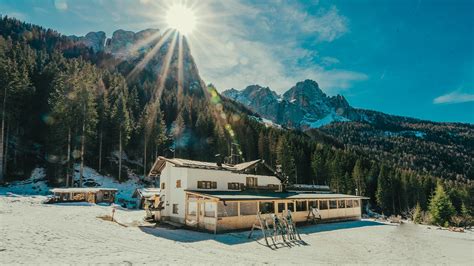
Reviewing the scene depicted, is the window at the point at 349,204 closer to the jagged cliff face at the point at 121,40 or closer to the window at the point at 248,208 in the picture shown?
the window at the point at 248,208

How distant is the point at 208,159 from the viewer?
226 feet

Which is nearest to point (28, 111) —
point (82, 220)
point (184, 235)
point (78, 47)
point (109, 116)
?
point (109, 116)

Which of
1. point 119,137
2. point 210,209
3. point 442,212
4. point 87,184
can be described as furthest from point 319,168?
point 210,209

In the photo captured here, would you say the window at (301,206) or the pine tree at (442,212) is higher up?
the window at (301,206)

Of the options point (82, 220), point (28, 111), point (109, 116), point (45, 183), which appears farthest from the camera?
point (109, 116)

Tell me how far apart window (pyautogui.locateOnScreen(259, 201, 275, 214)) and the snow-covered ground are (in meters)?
4.82

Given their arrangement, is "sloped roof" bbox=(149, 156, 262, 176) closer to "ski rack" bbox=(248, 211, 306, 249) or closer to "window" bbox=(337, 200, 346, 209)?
"ski rack" bbox=(248, 211, 306, 249)

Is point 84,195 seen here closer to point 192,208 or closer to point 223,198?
point 192,208

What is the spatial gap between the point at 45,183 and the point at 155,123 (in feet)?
77.2

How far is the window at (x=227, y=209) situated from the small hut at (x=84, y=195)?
23402 millimetres

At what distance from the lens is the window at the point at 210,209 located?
1068 inches

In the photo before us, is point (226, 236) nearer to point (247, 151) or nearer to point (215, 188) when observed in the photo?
point (215, 188)

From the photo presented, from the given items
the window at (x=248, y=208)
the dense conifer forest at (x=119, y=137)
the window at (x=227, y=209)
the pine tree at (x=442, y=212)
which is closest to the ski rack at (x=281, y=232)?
the window at (x=227, y=209)

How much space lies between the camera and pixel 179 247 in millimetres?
19000
